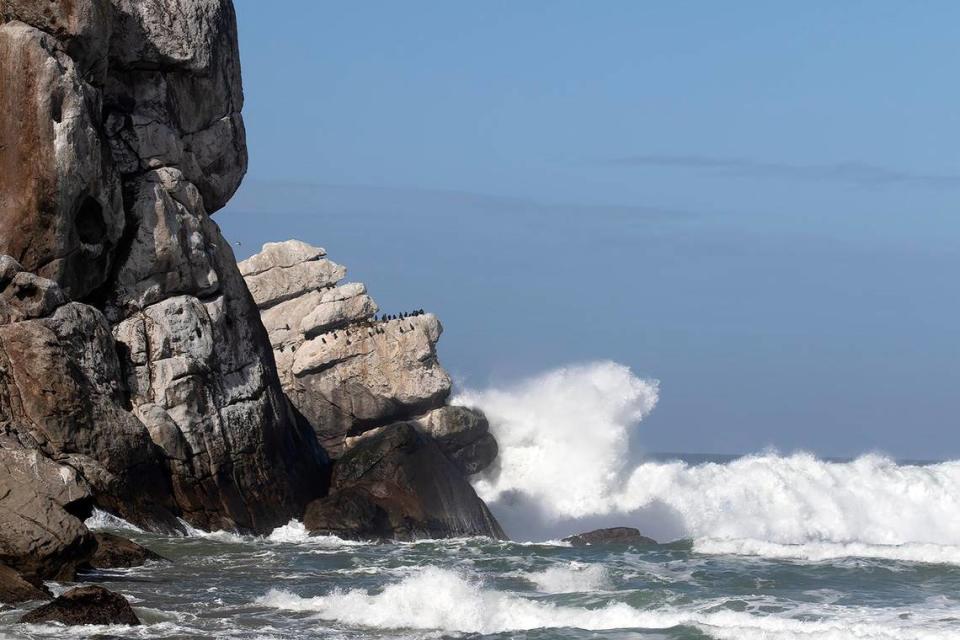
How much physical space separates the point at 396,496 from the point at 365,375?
10.6m

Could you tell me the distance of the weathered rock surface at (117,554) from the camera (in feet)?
89.8

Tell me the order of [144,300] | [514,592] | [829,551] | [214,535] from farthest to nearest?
1. [144,300]
2. [829,551]
3. [214,535]
4. [514,592]

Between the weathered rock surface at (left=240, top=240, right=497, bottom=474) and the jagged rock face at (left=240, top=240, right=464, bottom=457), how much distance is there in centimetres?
3

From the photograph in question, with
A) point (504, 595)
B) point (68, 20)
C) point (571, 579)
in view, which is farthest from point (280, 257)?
point (504, 595)

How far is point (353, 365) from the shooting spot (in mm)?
50375

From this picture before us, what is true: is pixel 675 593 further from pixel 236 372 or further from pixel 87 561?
pixel 236 372

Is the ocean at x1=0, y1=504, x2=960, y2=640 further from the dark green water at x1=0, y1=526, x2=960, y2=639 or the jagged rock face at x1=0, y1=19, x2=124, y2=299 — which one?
the jagged rock face at x1=0, y1=19, x2=124, y2=299

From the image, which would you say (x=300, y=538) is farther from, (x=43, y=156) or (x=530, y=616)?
(x=530, y=616)

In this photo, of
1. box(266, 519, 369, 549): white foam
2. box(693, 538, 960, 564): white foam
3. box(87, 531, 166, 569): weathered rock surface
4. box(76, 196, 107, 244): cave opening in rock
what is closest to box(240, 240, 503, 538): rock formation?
box(266, 519, 369, 549): white foam

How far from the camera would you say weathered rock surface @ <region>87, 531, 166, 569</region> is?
89.8ft

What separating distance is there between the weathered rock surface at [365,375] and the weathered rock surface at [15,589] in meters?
25.8

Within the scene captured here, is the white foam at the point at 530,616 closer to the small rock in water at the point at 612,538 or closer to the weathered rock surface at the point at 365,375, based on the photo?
the small rock in water at the point at 612,538

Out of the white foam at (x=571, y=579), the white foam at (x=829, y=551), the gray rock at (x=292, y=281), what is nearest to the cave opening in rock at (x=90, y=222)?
the white foam at (x=571, y=579)

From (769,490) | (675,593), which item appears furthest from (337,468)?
(769,490)
